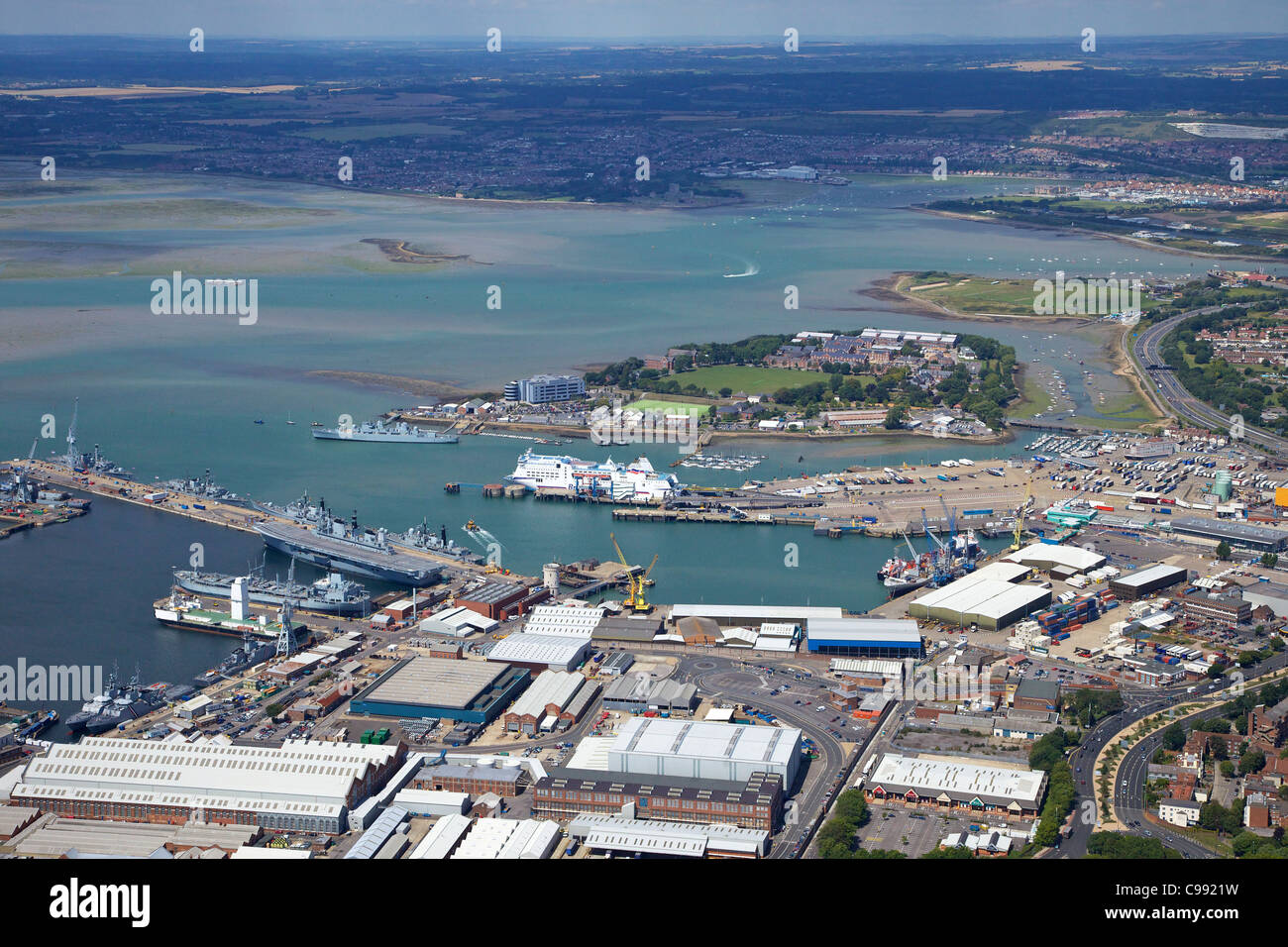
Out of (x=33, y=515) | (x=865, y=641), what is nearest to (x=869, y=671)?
(x=865, y=641)

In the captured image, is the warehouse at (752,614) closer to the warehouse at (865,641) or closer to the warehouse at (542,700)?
the warehouse at (865,641)

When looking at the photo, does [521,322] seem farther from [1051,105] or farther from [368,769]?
[1051,105]

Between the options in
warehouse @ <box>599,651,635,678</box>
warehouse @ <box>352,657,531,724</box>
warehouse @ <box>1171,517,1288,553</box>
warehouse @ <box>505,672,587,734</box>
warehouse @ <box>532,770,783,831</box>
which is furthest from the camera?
warehouse @ <box>1171,517,1288,553</box>

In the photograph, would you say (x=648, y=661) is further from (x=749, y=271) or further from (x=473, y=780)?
(x=749, y=271)

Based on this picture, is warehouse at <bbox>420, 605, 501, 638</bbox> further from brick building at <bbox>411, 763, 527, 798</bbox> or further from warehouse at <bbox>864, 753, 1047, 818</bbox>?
warehouse at <bbox>864, 753, 1047, 818</bbox>

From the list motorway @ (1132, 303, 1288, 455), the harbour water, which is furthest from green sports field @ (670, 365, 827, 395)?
motorway @ (1132, 303, 1288, 455)

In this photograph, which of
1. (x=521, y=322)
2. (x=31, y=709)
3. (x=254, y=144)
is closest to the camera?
(x=31, y=709)
